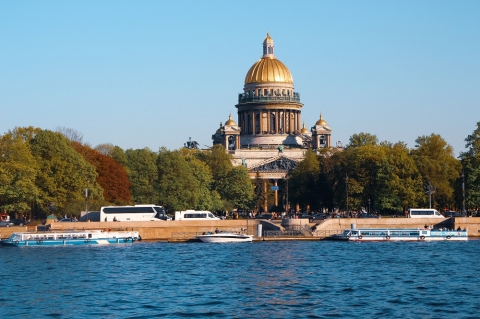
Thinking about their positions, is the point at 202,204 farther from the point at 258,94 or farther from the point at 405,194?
the point at 258,94

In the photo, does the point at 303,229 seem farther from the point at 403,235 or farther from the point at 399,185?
the point at 399,185

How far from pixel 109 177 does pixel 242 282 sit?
50754mm

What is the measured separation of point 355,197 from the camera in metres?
111

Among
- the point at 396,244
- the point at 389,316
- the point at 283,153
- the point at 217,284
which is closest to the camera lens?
the point at 389,316

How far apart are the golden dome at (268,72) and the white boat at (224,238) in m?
87.1

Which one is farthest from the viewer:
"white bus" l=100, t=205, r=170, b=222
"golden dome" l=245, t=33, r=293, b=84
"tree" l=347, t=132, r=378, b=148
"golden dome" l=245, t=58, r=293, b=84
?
"golden dome" l=245, t=33, r=293, b=84

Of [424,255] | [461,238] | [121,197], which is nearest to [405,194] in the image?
[461,238]

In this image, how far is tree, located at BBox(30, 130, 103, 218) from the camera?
312 feet

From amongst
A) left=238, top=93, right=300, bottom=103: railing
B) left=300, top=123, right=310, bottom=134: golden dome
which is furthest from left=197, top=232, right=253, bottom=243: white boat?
left=300, top=123, right=310, bottom=134: golden dome

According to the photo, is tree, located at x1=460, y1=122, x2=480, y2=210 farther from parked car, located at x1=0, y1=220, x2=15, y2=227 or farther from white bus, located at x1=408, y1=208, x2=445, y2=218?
parked car, located at x1=0, y1=220, x2=15, y2=227

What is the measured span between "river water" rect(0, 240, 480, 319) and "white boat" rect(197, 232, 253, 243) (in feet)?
21.9

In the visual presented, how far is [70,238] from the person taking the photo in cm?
8444

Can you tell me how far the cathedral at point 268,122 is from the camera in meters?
168

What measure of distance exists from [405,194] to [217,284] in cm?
5042
